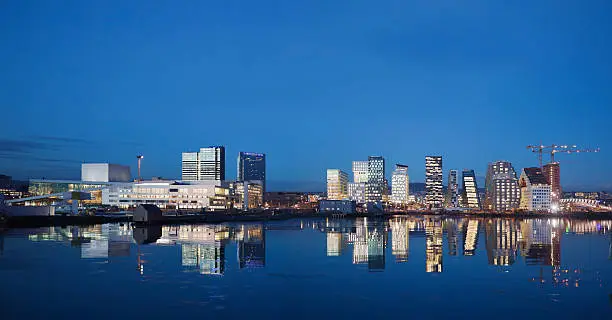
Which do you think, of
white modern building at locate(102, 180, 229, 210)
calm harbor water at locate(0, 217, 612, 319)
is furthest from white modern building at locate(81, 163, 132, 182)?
calm harbor water at locate(0, 217, 612, 319)

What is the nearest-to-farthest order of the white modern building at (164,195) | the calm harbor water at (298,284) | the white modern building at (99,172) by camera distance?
the calm harbor water at (298,284) → the white modern building at (164,195) → the white modern building at (99,172)

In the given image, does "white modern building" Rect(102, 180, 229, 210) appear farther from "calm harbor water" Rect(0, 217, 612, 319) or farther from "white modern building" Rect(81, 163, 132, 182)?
"calm harbor water" Rect(0, 217, 612, 319)

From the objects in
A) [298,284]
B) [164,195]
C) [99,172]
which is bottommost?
[298,284]

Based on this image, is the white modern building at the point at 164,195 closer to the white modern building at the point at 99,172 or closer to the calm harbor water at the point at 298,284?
the white modern building at the point at 99,172

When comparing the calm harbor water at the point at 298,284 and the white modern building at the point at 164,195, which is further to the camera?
the white modern building at the point at 164,195

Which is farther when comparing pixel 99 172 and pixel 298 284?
pixel 99 172

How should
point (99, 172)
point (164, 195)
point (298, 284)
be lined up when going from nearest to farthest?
point (298, 284), point (164, 195), point (99, 172)

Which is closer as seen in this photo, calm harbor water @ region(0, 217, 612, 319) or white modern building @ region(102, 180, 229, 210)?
calm harbor water @ region(0, 217, 612, 319)

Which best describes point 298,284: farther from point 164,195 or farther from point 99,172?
point 99,172

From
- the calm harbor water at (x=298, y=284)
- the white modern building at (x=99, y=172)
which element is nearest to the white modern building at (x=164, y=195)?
the white modern building at (x=99, y=172)

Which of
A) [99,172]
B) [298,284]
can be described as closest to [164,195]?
[99,172]

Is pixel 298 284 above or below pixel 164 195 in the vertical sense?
below

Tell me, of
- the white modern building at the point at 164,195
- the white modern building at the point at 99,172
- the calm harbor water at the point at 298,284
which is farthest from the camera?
the white modern building at the point at 99,172

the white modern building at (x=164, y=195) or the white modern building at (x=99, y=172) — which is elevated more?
the white modern building at (x=99, y=172)
